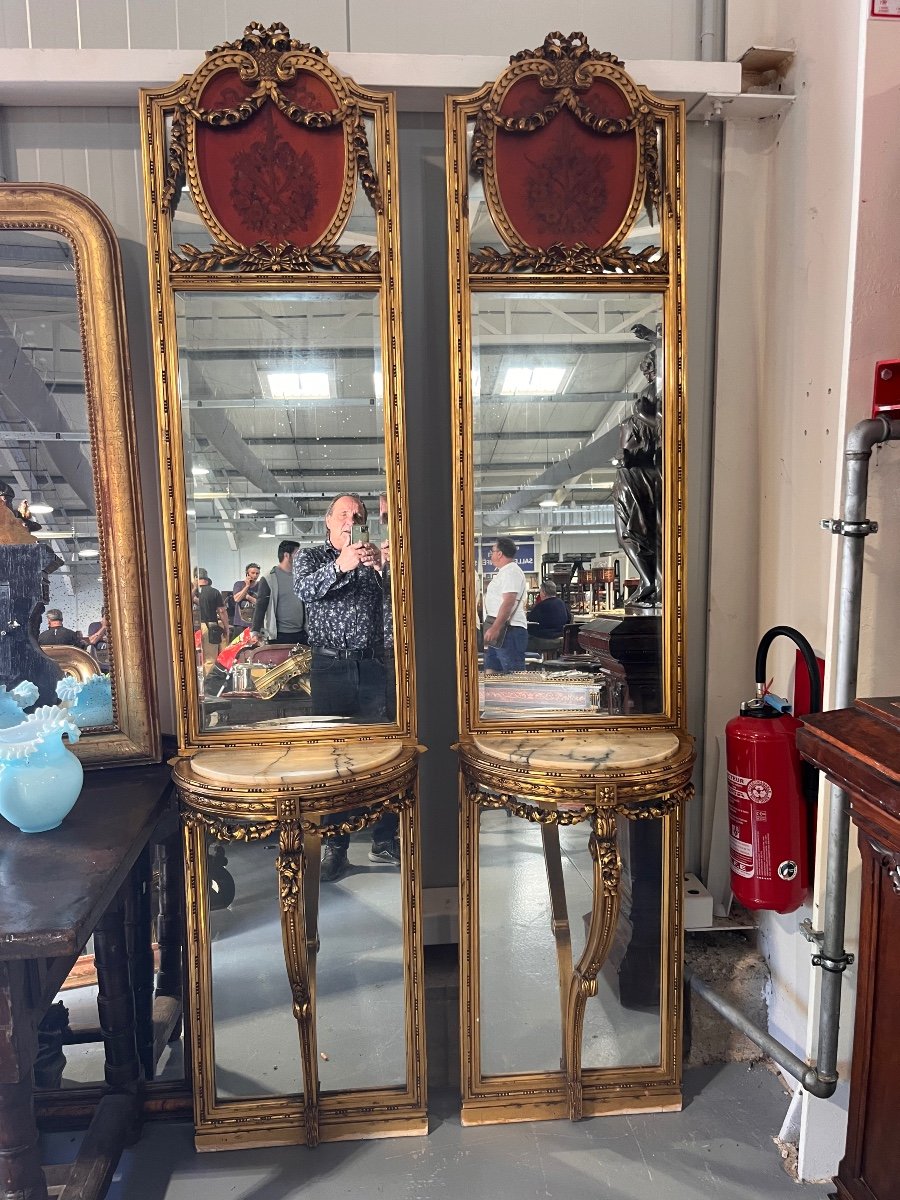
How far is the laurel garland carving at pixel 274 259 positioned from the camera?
188 cm

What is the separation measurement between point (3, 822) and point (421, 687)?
1150 mm

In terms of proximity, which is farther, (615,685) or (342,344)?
(615,685)

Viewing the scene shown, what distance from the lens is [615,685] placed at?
81.5 inches

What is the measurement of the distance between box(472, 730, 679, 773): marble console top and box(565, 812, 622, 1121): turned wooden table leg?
13cm

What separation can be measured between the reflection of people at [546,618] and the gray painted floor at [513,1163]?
1278 mm

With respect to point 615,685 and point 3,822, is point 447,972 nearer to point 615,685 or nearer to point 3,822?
point 615,685

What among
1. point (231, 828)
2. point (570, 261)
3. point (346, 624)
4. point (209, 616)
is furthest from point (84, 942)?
point (570, 261)

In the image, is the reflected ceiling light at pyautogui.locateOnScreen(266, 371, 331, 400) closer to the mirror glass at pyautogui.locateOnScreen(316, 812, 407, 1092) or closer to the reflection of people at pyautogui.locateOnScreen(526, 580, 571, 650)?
→ the reflection of people at pyautogui.locateOnScreen(526, 580, 571, 650)

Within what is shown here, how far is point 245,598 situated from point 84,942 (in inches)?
34.9

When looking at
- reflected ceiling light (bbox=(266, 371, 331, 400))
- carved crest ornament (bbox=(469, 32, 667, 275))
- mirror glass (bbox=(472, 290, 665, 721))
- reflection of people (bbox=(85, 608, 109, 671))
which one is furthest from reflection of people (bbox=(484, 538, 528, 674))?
reflection of people (bbox=(85, 608, 109, 671))

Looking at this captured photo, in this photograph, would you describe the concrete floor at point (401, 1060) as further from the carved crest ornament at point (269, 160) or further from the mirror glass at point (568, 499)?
the carved crest ornament at point (269, 160)

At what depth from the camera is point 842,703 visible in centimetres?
167

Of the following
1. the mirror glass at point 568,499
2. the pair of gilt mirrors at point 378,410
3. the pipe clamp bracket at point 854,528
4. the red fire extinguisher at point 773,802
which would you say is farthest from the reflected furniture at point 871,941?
the mirror glass at point 568,499

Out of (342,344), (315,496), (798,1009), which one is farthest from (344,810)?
(798,1009)
